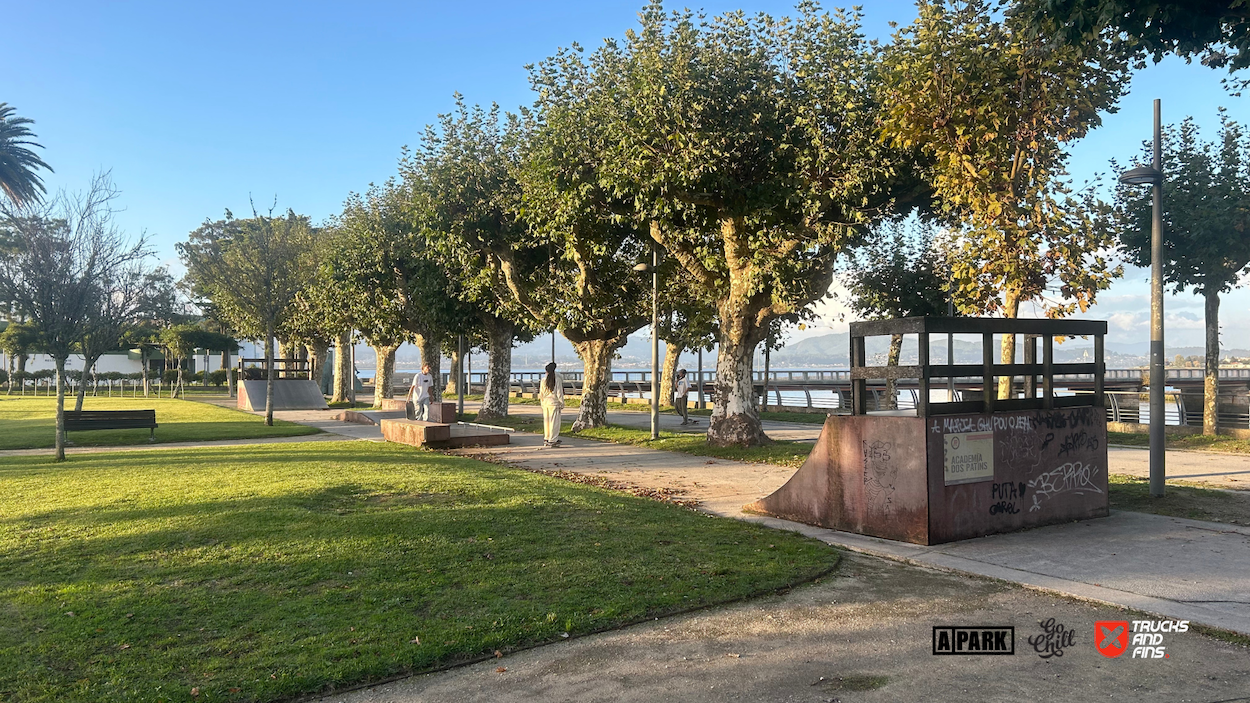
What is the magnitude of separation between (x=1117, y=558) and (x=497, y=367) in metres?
19.1

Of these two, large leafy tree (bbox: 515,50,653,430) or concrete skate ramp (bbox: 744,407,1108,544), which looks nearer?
concrete skate ramp (bbox: 744,407,1108,544)

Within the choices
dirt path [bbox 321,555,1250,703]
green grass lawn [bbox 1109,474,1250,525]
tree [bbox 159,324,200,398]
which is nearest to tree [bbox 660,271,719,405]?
green grass lawn [bbox 1109,474,1250,525]

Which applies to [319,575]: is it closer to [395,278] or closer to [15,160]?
[395,278]

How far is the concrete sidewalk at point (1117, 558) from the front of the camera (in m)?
5.70

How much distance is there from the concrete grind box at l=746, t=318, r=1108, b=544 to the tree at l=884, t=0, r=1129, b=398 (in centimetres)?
194

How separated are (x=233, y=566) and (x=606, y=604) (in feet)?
9.74

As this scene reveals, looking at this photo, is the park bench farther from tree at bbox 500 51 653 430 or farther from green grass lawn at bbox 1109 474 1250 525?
green grass lawn at bbox 1109 474 1250 525

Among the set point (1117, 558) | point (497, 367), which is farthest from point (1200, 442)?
point (497, 367)

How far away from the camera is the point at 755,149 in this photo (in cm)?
1430

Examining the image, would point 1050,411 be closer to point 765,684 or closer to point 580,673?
point 765,684

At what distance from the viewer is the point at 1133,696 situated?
404 centimetres

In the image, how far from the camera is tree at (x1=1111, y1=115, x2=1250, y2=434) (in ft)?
53.3

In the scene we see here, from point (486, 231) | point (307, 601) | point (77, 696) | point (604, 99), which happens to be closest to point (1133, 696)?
point (307, 601)

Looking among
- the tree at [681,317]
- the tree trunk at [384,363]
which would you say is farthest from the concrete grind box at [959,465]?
the tree trunk at [384,363]
